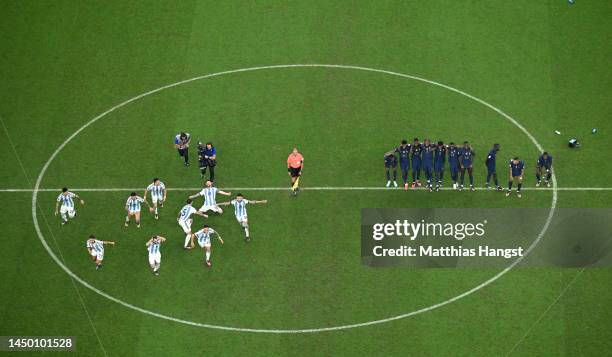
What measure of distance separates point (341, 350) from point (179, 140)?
33.4 ft

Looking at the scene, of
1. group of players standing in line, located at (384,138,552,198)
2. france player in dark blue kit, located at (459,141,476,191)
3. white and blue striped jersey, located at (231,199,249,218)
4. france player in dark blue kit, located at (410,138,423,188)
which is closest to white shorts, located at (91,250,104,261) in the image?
white and blue striped jersey, located at (231,199,249,218)

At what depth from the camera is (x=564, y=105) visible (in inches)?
1708

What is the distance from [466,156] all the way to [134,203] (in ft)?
37.1

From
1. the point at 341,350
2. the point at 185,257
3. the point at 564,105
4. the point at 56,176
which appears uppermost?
the point at 564,105

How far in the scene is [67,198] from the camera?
3925 centimetres

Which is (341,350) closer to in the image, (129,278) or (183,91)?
(129,278)

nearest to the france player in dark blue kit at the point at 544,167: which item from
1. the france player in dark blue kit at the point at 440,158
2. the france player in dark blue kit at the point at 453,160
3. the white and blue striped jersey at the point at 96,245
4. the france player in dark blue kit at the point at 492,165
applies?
the france player in dark blue kit at the point at 492,165

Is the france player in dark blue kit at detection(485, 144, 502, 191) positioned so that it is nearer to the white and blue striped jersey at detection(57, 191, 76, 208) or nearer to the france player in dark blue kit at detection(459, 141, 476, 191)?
the france player in dark blue kit at detection(459, 141, 476, 191)

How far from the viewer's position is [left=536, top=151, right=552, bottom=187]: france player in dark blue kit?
1563 inches

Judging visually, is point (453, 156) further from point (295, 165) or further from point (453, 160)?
point (295, 165)

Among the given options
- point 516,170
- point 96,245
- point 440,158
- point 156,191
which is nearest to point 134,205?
point 156,191

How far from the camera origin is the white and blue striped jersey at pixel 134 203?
128 feet

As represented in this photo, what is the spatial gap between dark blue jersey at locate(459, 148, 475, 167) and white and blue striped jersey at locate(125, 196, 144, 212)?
36.0 feet

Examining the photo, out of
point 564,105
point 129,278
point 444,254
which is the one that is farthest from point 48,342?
point 564,105
